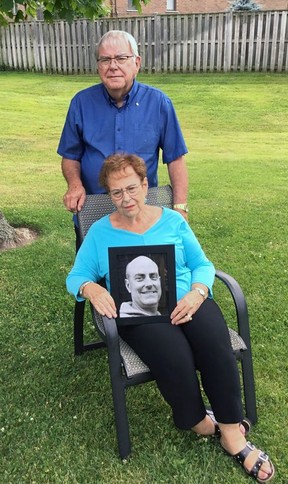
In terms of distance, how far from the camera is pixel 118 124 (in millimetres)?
2795

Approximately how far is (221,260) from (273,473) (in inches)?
95.4

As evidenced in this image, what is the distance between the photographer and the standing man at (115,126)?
2746 mm

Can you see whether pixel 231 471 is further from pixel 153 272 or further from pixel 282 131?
pixel 282 131

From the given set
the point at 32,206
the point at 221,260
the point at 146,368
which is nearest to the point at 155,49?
the point at 32,206

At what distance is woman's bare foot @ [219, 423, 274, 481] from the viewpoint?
2.36 m

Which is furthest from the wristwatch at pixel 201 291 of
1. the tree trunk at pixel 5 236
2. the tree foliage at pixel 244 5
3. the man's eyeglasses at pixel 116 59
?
the tree foliage at pixel 244 5

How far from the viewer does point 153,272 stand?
7.91 ft

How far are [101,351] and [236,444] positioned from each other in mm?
1227

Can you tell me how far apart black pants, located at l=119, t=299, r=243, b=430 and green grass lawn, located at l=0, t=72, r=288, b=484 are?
28cm

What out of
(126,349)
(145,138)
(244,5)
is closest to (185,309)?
(126,349)

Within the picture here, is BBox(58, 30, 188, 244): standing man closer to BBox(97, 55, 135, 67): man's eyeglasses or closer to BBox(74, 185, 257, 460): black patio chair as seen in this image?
BBox(97, 55, 135, 67): man's eyeglasses

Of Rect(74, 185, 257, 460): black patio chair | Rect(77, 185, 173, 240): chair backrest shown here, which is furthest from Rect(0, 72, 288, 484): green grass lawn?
Rect(77, 185, 173, 240): chair backrest

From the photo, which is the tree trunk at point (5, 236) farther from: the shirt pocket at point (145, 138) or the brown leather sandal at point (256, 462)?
the brown leather sandal at point (256, 462)

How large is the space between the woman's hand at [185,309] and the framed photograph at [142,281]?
0.11ft
